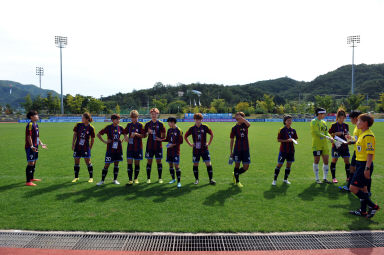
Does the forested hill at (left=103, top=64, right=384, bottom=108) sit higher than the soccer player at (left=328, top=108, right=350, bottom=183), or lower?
higher

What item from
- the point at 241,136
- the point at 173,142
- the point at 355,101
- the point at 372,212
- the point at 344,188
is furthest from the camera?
the point at 355,101

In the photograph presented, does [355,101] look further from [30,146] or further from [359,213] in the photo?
[30,146]

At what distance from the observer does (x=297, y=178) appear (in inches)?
310

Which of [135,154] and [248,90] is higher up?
[248,90]

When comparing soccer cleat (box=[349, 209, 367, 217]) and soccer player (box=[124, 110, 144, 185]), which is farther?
soccer player (box=[124, 110, 144, 185])

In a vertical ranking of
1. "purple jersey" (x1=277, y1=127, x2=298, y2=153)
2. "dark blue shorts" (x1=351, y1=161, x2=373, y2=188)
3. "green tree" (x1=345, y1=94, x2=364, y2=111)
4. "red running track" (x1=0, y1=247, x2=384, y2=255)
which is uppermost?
"green tree" (x1=345, y1=94, x2=364, y2=111)

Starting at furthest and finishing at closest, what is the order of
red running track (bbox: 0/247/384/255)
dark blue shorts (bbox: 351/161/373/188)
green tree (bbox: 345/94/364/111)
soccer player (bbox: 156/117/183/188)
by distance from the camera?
green tree (bbox: 345/94/364/111) → soccer player (bbox: 156/117/183/188) → dark blue shorts (bbox: 351/161/373/188) → red running track (bbox: 0/247/384/255)

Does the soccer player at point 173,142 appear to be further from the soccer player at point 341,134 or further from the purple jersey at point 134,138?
the soccer player at point 341,134

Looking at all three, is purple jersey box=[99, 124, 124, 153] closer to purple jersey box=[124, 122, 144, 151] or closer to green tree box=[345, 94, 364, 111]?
purple jersey box=[124, 122, 144, 151]

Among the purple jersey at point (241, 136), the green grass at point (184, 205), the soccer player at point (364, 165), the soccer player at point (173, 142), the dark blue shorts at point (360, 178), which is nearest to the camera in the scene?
the green grass at point (184, 205)

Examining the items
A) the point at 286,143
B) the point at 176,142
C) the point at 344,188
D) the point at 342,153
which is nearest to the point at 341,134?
the point at 342,153

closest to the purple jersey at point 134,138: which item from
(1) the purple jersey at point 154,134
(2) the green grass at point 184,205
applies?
(1) the purple jersey at point 154,134

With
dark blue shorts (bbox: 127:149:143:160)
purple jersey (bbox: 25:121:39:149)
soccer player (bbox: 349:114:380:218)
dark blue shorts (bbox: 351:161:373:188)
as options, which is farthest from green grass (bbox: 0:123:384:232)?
purple jersey (bbox: 25:121:39:149)

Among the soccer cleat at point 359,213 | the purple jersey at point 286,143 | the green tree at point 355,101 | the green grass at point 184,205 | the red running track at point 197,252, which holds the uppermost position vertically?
the green tree at point 355,101
